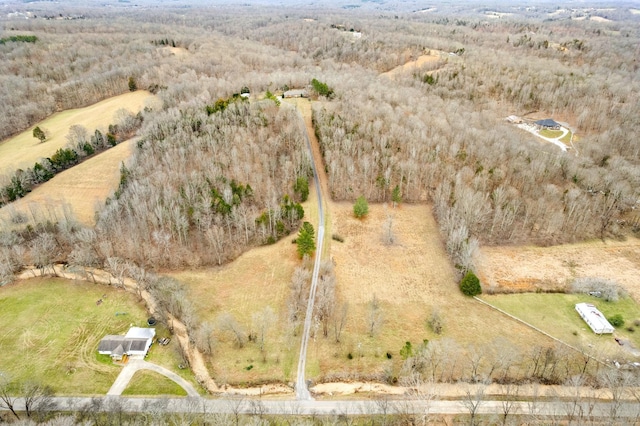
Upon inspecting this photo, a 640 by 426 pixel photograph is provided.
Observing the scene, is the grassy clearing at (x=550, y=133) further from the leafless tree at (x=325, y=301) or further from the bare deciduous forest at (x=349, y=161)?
the leafless tree at (x=325, y=301)

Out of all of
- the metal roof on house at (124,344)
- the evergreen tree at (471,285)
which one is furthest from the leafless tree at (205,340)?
the evergreen tree at (471,285)

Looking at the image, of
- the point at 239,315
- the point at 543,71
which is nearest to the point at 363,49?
the point at 543,71

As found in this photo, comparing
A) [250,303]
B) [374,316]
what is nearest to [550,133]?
[374,316]

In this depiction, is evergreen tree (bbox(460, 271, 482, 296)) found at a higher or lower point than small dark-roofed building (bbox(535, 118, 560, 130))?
lower

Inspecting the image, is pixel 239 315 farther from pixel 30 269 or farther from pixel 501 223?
pixel 501 223

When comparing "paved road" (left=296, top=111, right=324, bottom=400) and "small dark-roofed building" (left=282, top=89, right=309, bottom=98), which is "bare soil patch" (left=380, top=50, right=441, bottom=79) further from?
"paved road" (left=296, top=111, right=324, bottom=400)

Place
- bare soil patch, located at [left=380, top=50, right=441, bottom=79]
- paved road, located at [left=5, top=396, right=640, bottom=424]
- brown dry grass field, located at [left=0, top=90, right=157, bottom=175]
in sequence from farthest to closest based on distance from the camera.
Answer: bare soil patch, located at [left=380, top=50, right=441, bottom=79]
brown dry grass field, located at [left=0, top=90, right=157, bottom=175]
paved road, located at [left=5, top=396, right=640, bottom=424]

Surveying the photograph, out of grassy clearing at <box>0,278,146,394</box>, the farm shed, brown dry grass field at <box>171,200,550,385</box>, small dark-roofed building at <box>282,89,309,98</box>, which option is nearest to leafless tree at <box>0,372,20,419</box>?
grassy clearing at <box>0,278,146,394</box>
